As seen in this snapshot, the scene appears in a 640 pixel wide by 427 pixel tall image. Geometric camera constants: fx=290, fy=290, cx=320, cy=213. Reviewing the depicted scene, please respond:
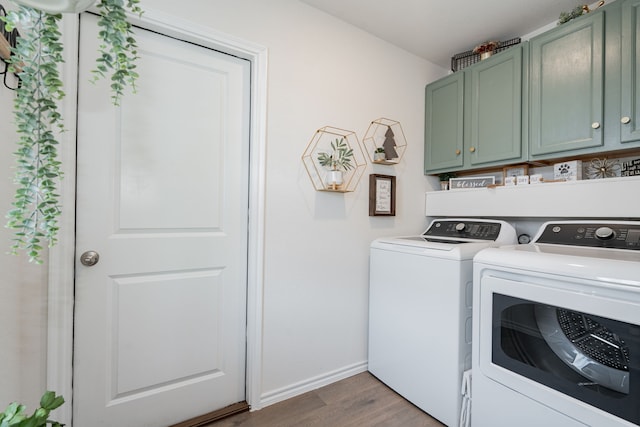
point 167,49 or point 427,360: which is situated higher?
point 167,49

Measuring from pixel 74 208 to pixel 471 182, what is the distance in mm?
2436

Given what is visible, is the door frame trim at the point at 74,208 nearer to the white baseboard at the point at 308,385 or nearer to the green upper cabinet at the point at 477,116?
the white baseboard at the point at 308,385

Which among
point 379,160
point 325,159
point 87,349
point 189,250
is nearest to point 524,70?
point 379,160

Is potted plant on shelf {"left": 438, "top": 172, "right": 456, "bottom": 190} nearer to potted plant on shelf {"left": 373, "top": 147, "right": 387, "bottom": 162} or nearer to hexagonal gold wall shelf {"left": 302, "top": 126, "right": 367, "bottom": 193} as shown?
potted plant on shelf {"left": 373, "top": 147, "right": 387, "bottom": 162}

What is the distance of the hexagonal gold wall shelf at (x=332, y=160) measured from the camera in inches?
72.4

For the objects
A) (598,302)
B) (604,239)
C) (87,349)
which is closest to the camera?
(598,302)

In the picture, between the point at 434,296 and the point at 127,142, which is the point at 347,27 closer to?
the point at 127,142

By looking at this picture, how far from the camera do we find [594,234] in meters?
1.50

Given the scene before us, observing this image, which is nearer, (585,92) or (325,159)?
(585,92)

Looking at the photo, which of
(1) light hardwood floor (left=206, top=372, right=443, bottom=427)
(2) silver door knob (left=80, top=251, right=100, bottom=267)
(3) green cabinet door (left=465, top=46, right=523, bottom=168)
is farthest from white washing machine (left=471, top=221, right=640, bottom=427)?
(2) silver door knob (left=80, top=251, right=100, bottom=267)

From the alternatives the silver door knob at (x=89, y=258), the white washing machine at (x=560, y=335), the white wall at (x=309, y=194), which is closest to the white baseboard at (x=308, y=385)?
the white wall at (x=309, y=194)

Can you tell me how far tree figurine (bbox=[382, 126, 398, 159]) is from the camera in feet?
6.93

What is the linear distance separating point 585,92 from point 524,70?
38cm

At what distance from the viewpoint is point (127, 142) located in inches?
55.4
